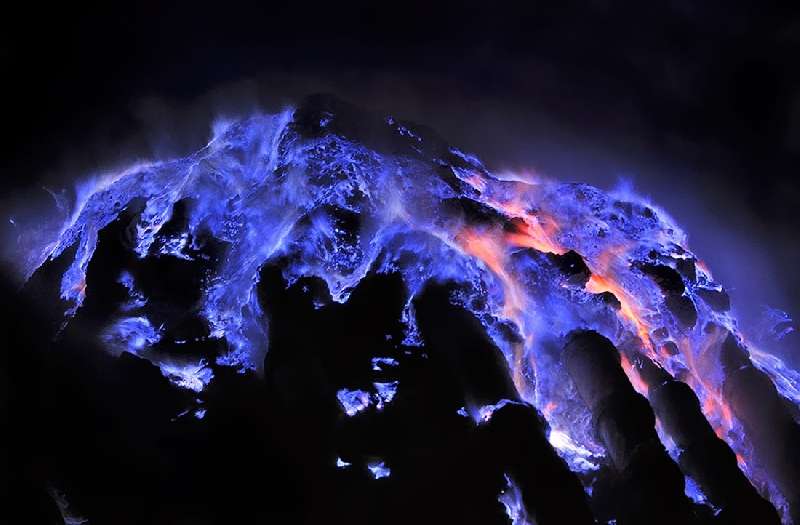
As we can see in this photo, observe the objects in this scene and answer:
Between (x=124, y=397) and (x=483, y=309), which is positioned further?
(x=483, y=309)

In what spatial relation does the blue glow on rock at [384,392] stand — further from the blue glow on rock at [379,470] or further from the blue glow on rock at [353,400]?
the blue glow on rock at [379,470]

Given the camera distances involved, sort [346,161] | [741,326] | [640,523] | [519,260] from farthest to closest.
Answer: [741,326] < [346,161] < [519,260] < [640,523]

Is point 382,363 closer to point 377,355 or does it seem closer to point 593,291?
point 377,355

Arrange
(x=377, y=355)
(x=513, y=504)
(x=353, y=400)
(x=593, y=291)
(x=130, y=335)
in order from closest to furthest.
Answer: (x=513, y=504) < (x=353, y=400) < (x=377, y=355) < (x=130, y=335) < (x=593, y=291)

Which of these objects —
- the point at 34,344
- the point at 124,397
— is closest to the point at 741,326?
the point at 124,397

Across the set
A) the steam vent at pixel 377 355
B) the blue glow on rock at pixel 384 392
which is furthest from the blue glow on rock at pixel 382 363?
the blue glow on rock at pixel 384 392

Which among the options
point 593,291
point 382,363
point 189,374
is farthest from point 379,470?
point 593,291

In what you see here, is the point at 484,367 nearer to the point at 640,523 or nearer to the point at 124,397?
the point at 640,523

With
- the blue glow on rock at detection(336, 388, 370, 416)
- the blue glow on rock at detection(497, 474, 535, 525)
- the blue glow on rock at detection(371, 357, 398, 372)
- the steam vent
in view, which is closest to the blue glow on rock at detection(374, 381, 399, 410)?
the steam vent

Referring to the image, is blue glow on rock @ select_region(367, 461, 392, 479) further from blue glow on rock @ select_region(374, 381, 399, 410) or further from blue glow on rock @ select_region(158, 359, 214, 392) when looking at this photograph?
blue glow on rock @ select_region(158, 359, 214, 392)
